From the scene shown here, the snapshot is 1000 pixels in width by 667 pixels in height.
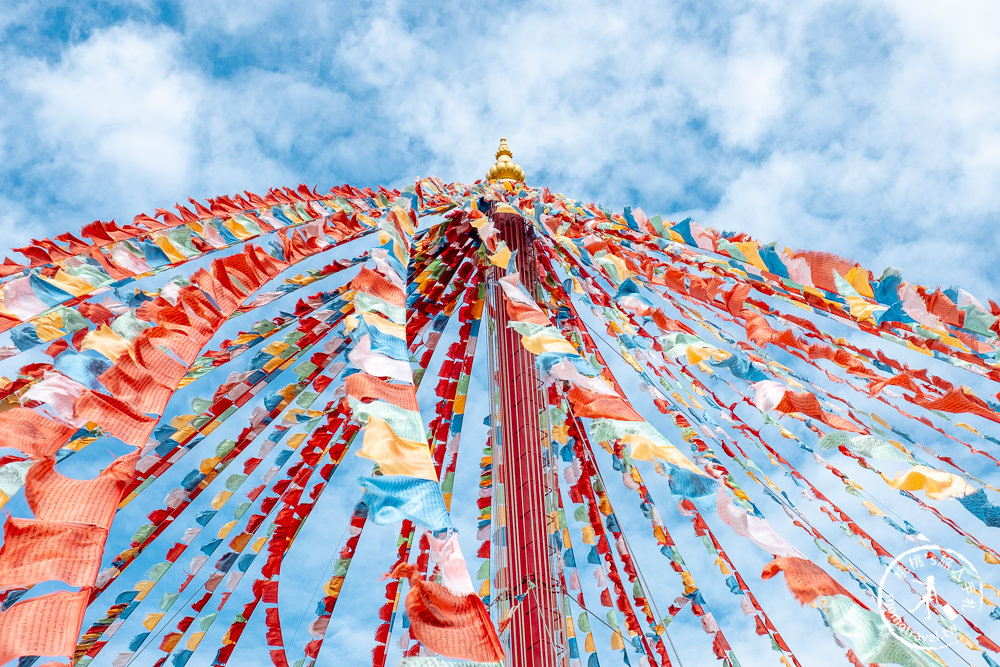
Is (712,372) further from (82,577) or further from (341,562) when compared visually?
(341,562)

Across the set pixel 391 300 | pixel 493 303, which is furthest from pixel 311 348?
pixel 391 300

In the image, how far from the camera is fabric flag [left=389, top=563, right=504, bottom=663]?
1518mm

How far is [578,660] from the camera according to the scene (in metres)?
5.21

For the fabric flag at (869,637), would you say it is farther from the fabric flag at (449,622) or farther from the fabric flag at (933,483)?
the fabric flag at (933,483)

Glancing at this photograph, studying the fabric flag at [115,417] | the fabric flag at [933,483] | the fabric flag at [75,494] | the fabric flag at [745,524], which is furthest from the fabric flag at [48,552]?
the fabric flag at [933,483]

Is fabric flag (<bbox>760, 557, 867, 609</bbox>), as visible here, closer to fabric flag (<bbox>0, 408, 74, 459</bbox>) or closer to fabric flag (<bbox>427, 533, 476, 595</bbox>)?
fabric flag (<bbox>427, 533, 476, 595</bbox>)

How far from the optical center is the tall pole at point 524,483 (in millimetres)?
3836

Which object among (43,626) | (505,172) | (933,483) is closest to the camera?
(43,626)

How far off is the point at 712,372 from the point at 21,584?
316 centimetres

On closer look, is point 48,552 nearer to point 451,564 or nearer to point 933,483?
point 451,564

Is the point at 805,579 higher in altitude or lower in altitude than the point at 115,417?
lower

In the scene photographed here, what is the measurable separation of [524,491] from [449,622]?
9.19 ft

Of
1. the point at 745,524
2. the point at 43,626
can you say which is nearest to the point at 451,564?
the point at 43,626

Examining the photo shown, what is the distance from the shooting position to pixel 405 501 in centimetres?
173
